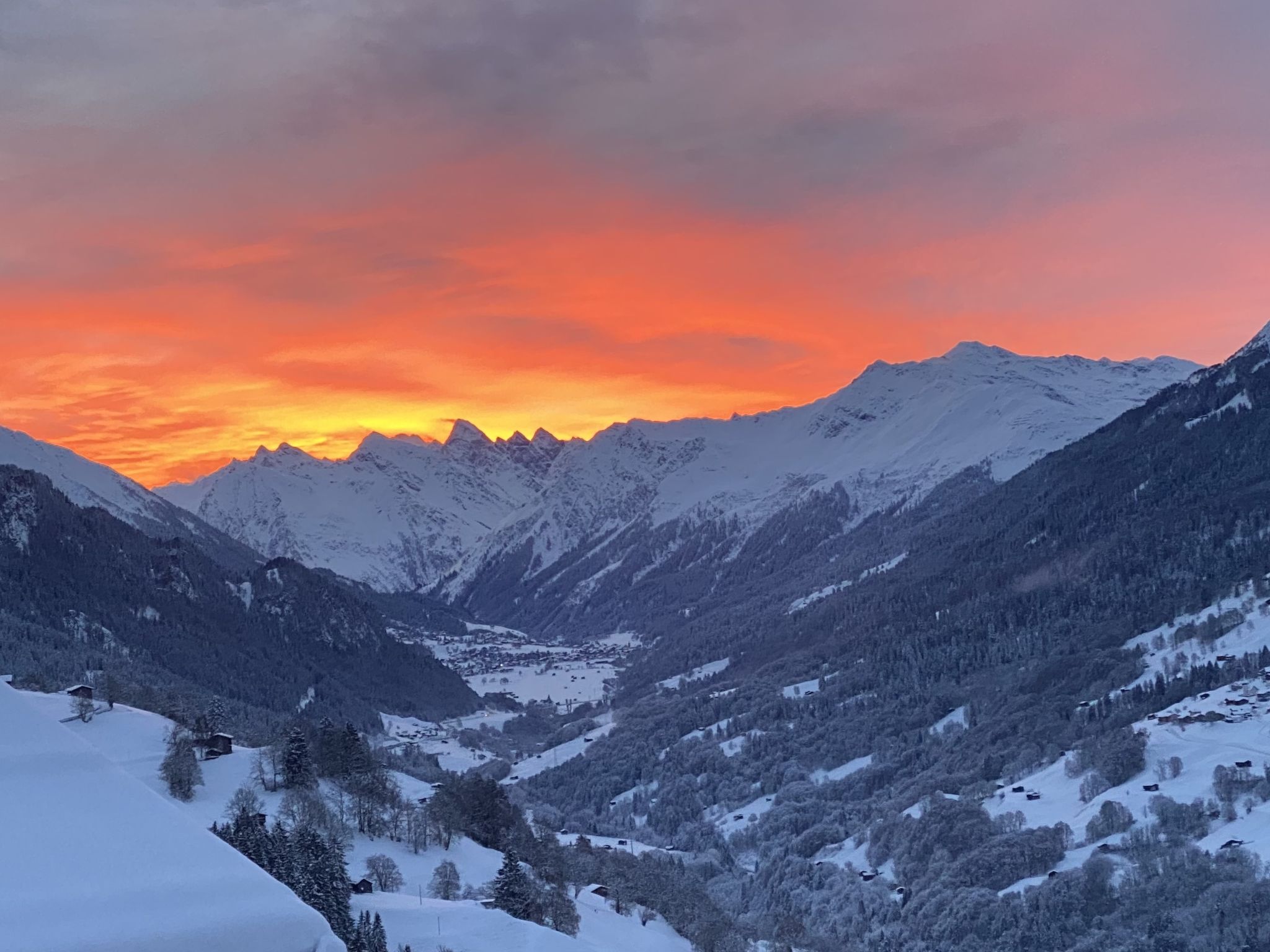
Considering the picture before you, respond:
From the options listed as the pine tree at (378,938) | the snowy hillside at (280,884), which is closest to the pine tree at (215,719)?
the snowy hillside at (280,884)

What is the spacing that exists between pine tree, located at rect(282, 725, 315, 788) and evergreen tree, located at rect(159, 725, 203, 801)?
7806 mm

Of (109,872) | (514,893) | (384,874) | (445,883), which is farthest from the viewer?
(445,883)

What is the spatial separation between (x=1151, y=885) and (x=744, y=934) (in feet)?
134

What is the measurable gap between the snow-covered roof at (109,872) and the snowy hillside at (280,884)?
14cm

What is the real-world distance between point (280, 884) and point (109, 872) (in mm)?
9441

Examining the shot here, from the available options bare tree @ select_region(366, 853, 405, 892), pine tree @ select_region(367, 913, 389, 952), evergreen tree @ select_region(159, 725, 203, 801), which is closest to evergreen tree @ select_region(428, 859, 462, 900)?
bare tree @ select_region(366, 853, 405, 892)

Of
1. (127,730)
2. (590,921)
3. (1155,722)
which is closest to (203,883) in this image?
(590,921)

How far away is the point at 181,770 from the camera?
130 meters

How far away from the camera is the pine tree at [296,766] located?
13400 centimetres

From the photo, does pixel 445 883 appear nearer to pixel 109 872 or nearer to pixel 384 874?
pixel 384 874

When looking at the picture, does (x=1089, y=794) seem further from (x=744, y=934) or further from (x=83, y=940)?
(x=83, y=940)

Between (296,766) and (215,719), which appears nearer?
(296,766)

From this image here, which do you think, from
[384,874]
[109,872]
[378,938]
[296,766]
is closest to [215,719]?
[296,766]

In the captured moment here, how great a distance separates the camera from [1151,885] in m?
139
